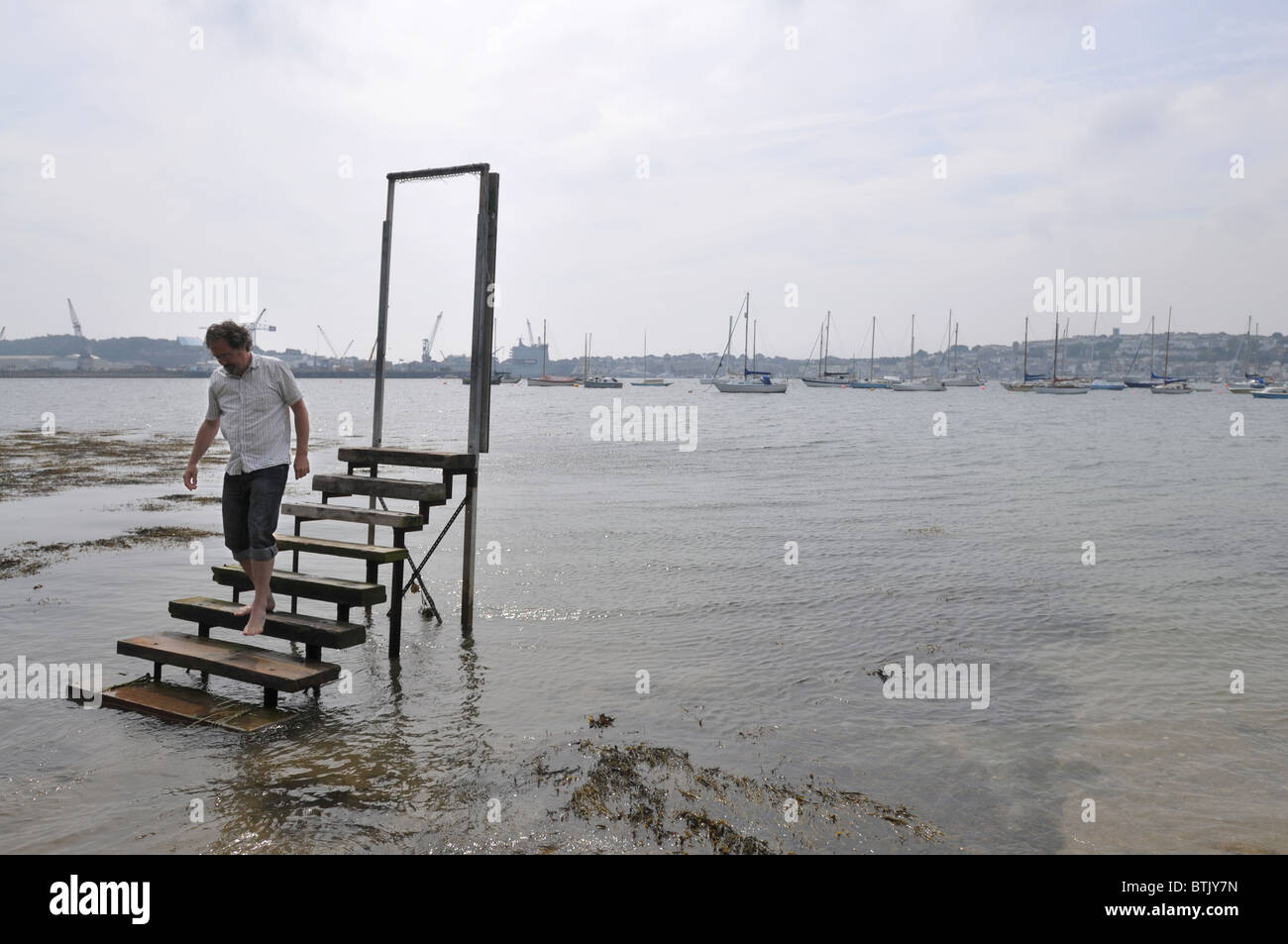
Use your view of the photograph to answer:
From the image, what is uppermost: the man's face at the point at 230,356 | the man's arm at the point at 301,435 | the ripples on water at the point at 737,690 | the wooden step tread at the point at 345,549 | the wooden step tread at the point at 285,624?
the man's face at the point at 230,356

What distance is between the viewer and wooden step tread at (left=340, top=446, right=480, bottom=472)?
7.85m

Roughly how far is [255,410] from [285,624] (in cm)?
159

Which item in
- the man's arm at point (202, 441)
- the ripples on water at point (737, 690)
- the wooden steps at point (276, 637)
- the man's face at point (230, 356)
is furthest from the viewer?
the man's arm at point (202, 441)

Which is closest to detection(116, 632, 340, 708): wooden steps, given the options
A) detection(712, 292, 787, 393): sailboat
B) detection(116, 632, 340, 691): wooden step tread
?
detection(116, 632, 340, 691): wooden step tread

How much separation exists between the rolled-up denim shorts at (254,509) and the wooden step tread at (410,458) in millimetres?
1522

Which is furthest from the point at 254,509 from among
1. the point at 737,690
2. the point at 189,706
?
the point at 737,690

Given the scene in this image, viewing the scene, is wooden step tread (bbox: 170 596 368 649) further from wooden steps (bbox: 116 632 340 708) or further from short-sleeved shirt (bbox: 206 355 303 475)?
short-sleeved shirt (bbox: 206 355 303 475)

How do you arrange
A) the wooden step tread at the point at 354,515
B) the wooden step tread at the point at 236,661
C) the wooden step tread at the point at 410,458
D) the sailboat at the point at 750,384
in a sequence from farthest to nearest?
the sailboat at the point at 750,384 < the wooden step tread at the point at 410,458 < the wooden step tread at the point at 354,515 < the wooden step tread at the point at 236,661

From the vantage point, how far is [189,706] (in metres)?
6.07

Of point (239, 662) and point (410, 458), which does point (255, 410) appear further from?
point (410, 458)

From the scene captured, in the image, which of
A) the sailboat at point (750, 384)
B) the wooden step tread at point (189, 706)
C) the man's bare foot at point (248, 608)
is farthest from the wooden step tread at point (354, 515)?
the sailboat at point (750, 384)

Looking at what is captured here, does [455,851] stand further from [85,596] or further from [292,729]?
[85,596]

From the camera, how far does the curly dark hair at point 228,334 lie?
6.05m

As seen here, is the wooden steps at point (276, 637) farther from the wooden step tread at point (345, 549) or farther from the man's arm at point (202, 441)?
the man's arm at point (202, 441)
